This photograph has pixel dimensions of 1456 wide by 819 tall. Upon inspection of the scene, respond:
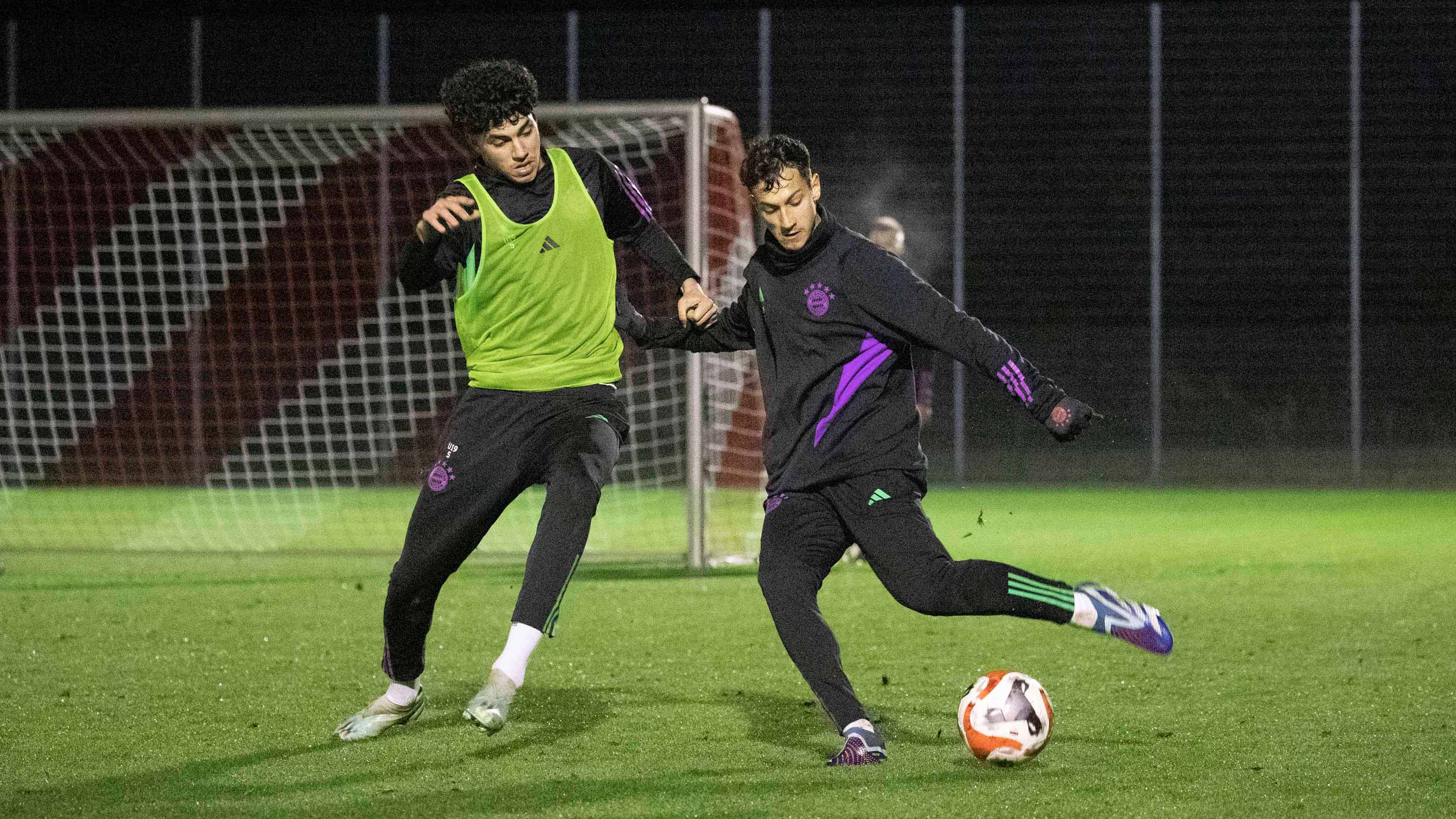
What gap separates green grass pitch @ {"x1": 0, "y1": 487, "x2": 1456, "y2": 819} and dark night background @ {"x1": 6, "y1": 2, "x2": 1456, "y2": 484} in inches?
255

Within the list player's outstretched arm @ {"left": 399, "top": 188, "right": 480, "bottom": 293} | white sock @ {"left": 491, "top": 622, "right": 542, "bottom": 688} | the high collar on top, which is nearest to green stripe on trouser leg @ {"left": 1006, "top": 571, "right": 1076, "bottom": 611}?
the high collar on top

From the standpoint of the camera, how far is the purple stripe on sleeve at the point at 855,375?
407 centimetres

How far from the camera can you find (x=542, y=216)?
422 centimetres

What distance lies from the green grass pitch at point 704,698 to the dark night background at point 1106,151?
21.3 ft

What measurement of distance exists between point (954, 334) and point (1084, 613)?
2.43 ft

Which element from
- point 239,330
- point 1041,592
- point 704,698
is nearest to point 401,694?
point 704,698

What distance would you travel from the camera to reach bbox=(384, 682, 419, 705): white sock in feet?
14.5

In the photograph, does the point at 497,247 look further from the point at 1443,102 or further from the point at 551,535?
the point at 1443,102

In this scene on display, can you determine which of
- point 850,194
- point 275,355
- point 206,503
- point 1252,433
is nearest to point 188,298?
point 275,355

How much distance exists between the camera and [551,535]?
4.04 meters

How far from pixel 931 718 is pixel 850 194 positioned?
11.9 metres

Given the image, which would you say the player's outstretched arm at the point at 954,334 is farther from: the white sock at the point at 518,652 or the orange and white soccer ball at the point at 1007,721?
the white sock at the point at 518,652

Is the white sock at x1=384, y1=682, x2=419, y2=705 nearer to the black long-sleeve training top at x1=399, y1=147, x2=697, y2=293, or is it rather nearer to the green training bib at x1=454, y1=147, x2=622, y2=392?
the green training bib at x1=454, y1=147, x2=622, y2=392

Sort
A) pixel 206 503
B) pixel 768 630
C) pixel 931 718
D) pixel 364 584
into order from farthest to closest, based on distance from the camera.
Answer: pixel 206 503
pixel 364 584
pixel 768 630
pixel 931 718
